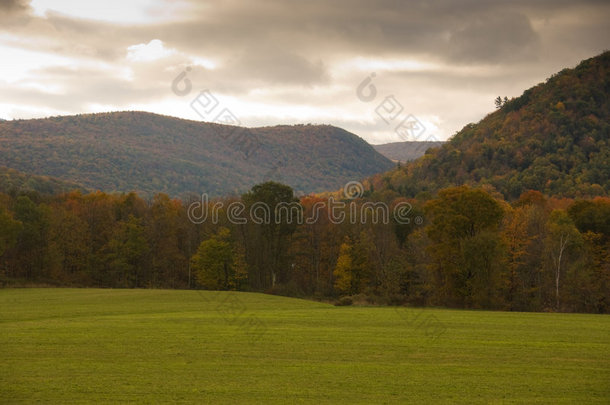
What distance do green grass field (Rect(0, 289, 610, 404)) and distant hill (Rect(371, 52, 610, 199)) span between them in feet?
304

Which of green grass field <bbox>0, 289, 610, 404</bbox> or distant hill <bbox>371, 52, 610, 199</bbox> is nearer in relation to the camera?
green grass field <bbox>0, 289, 610, 404</bbox>

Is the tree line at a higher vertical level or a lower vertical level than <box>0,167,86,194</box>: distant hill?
lower

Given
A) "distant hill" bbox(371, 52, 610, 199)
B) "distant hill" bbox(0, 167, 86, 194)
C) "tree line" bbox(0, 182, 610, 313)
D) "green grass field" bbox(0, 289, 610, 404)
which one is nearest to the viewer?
"green grass field" bbox(0, 289, 610, 404)

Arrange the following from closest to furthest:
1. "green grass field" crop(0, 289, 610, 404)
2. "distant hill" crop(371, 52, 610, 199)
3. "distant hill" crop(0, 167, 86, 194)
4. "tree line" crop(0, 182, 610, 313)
Answer: "green grass field" crop(0, 289, 610, 404)
"tree line" crop(0, 182, 610, 313)
"distant hill" crop(0, 167, 86, 194)
"distant hill" crop(371, 52, 610, 199)

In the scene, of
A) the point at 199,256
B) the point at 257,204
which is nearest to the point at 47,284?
the point at 199,256

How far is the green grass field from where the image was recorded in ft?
56.0

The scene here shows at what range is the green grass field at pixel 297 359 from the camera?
1706 cm

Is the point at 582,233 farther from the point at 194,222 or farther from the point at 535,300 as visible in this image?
→ the point at 194,222

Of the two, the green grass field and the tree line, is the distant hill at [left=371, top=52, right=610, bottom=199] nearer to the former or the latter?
the tree line

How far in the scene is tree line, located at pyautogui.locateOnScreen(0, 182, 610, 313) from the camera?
54.8 metres

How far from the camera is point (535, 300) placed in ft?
179

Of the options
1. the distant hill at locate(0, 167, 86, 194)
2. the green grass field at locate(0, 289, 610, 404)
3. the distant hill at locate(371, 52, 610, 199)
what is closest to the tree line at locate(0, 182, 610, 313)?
the green grass field at locate(0, 289, 610, 404)

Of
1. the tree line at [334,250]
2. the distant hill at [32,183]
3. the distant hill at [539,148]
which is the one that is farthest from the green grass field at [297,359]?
the distant hill at [539,148]

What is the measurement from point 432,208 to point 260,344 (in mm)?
35039
